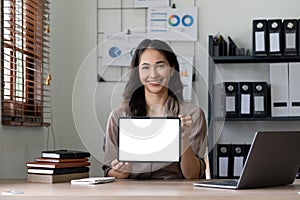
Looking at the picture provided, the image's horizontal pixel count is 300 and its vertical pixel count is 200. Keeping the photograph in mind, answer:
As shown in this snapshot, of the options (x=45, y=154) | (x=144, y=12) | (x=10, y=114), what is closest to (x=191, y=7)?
(x=144, y=12)

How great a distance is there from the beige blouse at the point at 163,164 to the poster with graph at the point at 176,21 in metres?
1.42

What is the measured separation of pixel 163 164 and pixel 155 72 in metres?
0.37

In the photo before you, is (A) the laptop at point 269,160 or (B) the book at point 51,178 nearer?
(A) the laptop at point 269,160

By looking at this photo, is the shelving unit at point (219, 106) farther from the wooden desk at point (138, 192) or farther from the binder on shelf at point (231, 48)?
the wooden desk at point (138, 192)

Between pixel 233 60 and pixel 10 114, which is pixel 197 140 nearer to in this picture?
pixel 10 114

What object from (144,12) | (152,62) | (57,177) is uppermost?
(144,12)

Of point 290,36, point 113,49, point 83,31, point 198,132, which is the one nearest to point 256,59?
point 290,36

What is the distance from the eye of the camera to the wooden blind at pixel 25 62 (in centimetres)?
294

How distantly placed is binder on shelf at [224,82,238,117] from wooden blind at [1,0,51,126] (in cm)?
107

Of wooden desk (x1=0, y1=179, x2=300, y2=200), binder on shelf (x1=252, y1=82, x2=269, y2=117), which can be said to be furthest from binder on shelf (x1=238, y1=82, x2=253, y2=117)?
wooden desk (x1=0, y1=179, x2=300, y2=200)

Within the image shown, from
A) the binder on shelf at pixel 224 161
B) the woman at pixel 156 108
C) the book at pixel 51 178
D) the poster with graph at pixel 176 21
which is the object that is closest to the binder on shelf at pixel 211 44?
the poster with graph at pixel 176 21

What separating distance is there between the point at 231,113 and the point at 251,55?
395 mm

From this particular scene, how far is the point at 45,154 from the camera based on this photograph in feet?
7.99

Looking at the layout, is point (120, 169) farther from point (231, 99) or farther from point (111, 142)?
point (231, 99)
